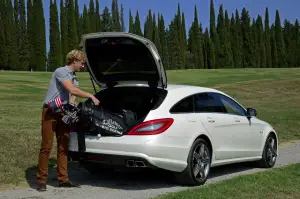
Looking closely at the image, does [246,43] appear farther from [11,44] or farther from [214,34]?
[11,44]

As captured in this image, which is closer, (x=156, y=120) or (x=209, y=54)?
(x=156, y=120)

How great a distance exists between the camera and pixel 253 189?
6473mm

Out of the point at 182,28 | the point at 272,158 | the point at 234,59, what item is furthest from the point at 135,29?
the point at 272,158

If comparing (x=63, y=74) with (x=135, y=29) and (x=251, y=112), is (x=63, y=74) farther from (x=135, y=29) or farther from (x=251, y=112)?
(x=135, y=29)

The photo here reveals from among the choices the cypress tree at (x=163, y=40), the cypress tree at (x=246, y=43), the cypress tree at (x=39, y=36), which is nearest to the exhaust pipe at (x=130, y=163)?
the cypress tree at (x=39, y=36)

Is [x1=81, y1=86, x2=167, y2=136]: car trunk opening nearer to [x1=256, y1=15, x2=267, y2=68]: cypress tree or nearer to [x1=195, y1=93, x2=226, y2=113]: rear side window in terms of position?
[x1=195, y1=93, x2=226, y2=113]: rear side window

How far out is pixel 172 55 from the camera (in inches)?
3314

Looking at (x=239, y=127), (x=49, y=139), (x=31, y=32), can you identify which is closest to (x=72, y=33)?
(x=31, y=32)

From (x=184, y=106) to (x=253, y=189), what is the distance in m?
1.63

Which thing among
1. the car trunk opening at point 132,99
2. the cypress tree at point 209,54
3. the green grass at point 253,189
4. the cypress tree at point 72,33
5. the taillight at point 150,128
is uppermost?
the cypress tree at point 72,33

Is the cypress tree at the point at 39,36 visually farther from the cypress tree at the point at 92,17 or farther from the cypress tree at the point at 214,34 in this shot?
the cypress tree at the point at 214,34

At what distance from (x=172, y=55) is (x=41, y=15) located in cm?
2532

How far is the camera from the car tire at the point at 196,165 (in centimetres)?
691

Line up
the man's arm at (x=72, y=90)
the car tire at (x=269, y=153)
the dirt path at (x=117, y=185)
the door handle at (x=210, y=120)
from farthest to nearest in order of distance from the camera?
the car tire at (x=269, y=153) → the door handle at (x=210, y=120) → the man's arm at (x=72, y=90) → the dirt path at (x=117, y=185)
